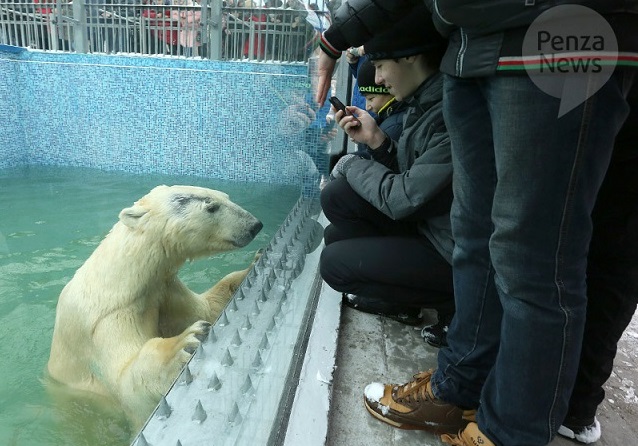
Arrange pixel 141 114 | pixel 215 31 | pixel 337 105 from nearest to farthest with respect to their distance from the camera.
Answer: pixel 337 105, pixel 215 31, pixel 141 114

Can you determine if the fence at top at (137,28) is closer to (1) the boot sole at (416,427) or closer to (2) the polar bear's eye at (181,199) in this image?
(2) the polar bear's eye at (181,199)

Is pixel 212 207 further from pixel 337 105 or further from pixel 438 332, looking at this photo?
pixel 438 332

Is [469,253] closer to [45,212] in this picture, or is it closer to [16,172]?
[45,212]

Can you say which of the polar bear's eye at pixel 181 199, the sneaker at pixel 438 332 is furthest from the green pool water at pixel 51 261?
the sneaker at pixel 438 332

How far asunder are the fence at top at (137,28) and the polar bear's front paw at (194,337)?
10.4ft

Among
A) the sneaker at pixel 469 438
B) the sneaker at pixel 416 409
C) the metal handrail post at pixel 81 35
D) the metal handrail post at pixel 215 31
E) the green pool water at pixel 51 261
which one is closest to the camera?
the sneaker at pixel 469 438

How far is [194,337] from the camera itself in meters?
1.37

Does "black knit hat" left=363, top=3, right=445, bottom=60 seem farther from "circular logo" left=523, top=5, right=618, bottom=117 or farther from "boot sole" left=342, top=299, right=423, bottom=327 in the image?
"boot sole" left=342, top=299, right=423, bottom=327

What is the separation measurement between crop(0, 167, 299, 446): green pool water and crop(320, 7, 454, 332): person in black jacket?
0.81 metres

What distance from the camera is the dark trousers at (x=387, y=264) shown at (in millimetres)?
1325

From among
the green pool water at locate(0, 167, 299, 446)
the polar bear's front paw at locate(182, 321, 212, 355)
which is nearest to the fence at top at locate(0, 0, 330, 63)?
the green pool water at locate(0, 167, 299, 446)

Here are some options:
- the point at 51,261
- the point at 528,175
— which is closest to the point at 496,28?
the point at 528,175

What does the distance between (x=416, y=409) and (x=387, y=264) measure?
1.45ft

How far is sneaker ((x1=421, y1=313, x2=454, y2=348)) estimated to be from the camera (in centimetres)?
138
